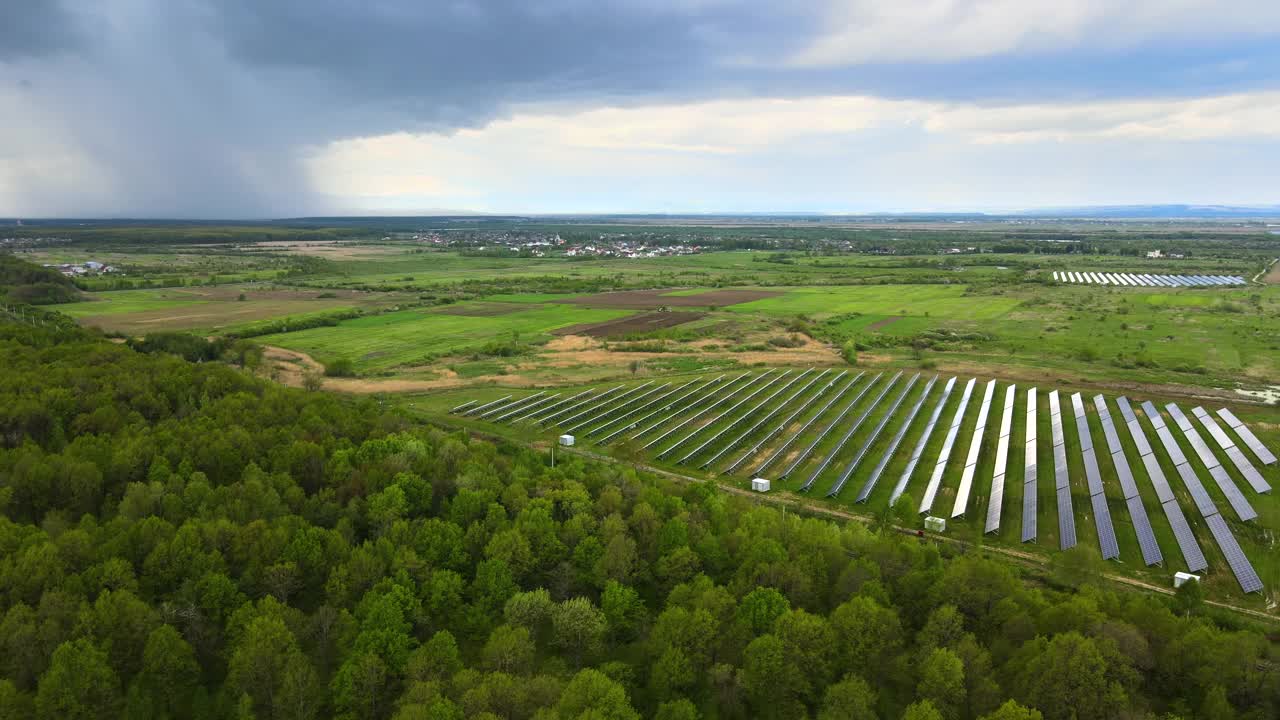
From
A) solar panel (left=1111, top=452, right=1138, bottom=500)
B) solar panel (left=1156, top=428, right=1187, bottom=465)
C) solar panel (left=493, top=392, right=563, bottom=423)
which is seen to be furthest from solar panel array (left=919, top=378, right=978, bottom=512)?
solar panel (left=493, top=392, right=563, bottom=423)

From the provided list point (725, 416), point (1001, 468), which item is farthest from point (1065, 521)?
point (725, 416)

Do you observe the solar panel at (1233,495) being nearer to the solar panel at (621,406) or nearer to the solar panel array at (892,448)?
the solar panel array at (892,448)

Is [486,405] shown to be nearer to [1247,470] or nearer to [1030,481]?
[1030,481]

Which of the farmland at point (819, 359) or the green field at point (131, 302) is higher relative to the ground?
the green field at point (131, 302)

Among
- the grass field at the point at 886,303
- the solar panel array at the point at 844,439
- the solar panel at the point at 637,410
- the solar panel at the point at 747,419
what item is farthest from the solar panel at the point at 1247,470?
the grass field at the point at 886,303

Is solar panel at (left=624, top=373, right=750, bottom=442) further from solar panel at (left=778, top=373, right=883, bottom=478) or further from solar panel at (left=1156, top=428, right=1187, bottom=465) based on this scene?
solar panel at (left=1156, top=428, right=1187, bottom=465)

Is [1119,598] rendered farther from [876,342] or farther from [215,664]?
[876,342]
